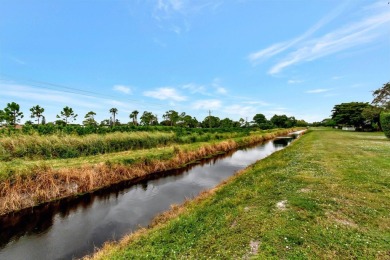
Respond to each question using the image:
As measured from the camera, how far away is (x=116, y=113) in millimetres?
105375

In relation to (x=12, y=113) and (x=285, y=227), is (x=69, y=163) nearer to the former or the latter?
(x=285, y=227)

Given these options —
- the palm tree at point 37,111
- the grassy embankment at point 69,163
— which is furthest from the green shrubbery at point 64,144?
the palm tree at point 37,111

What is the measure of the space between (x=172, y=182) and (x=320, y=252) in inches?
465

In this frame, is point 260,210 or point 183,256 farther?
point 260,210

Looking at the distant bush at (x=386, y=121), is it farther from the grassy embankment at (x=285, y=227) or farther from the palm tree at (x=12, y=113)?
the palm tree at (x=12, y=113)

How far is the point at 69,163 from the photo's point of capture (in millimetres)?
13930

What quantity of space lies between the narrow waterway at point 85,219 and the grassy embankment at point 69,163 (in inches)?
30.8

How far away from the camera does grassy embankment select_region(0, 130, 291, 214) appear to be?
33.0 ft

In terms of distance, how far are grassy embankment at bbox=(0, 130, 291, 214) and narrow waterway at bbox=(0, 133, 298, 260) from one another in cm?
78

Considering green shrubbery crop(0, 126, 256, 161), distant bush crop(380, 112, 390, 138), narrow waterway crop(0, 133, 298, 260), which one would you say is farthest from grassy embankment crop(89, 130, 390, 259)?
distant bush crop(380, 112, 390, 138)

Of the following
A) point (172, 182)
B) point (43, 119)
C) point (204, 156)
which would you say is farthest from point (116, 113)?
point (172, 182)

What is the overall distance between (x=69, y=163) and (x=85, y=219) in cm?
612

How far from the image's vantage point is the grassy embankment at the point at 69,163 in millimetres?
10070

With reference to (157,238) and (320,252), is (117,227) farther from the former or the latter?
(320,252)
